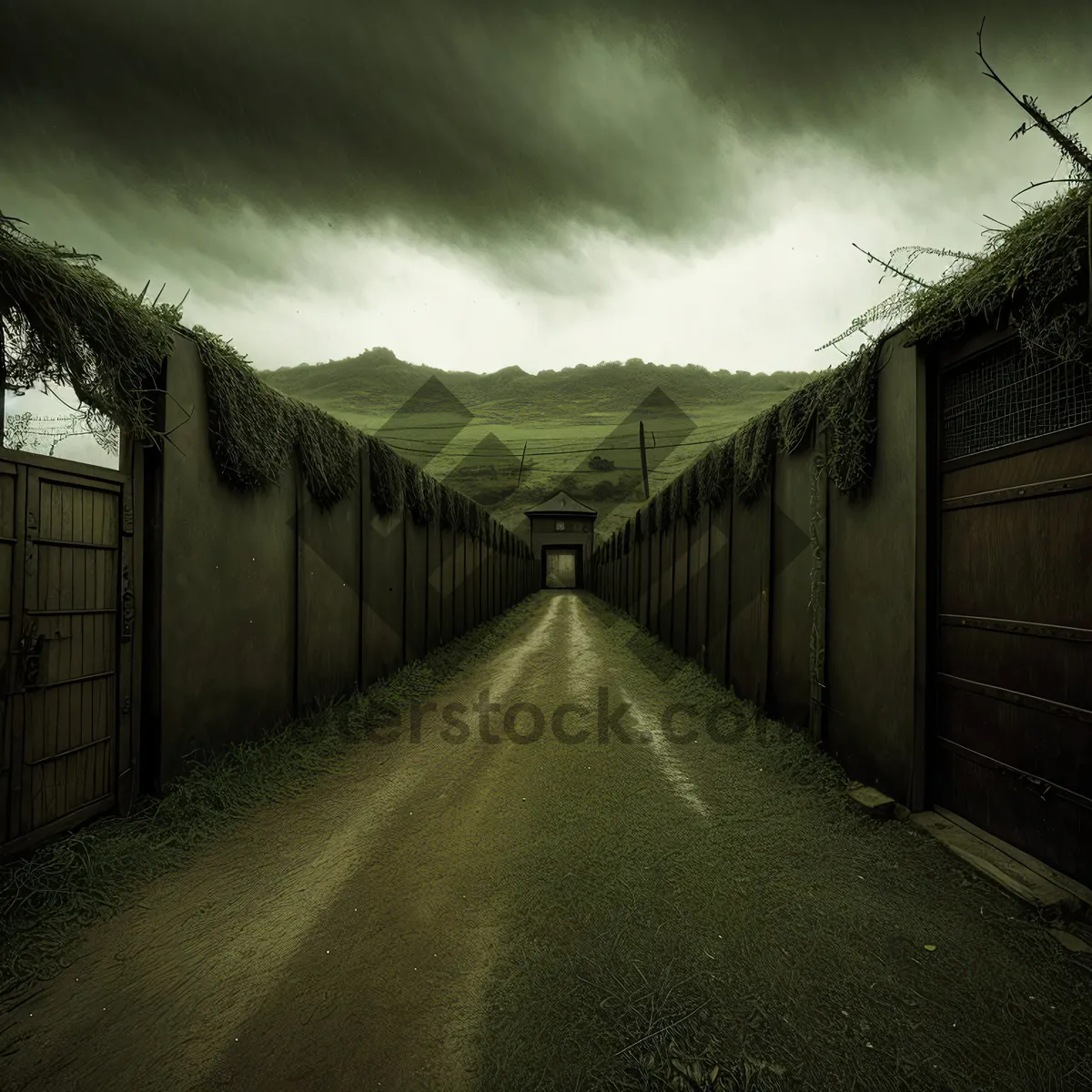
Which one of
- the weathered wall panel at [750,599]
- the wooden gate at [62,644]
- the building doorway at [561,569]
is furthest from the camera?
the building doorway at [561,569]

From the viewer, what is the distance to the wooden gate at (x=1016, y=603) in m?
2.60

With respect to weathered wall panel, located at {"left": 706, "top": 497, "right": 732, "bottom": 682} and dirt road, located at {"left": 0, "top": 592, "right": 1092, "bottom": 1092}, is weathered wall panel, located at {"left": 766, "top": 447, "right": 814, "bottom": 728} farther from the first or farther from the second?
weathered wall panel, located at {"left": 706, "top": 497, "right": 732, "bottom": 682}

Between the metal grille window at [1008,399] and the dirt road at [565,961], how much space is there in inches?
98.8

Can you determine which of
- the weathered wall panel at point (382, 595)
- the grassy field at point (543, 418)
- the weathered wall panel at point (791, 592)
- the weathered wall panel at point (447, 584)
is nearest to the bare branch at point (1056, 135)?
the weathered wall panel at point (791, 592)

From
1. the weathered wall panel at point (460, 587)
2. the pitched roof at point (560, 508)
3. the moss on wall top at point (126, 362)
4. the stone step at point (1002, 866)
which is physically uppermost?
the pitched roof at point (560, 508)

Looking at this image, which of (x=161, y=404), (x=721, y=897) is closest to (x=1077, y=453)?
(x=721, y=897)

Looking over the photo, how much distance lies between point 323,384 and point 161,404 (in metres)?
94.0

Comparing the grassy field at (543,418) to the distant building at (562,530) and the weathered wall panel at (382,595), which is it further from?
the weathered wall panel at (382,595)

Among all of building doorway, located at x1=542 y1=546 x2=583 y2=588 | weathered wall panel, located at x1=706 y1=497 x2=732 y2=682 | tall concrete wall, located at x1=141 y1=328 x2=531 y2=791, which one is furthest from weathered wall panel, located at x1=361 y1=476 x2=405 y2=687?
building doorway, located at x1=542 y1=546 x2=583 y2=588

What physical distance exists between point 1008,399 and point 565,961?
3.87 meters

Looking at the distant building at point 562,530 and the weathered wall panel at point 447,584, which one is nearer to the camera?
the weathered wall panel at point 447,584

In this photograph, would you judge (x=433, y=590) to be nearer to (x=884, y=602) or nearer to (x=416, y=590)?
(x=416, y=590)

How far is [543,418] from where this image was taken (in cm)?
8125

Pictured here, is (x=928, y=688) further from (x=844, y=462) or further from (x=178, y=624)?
(x=178, y=624)
